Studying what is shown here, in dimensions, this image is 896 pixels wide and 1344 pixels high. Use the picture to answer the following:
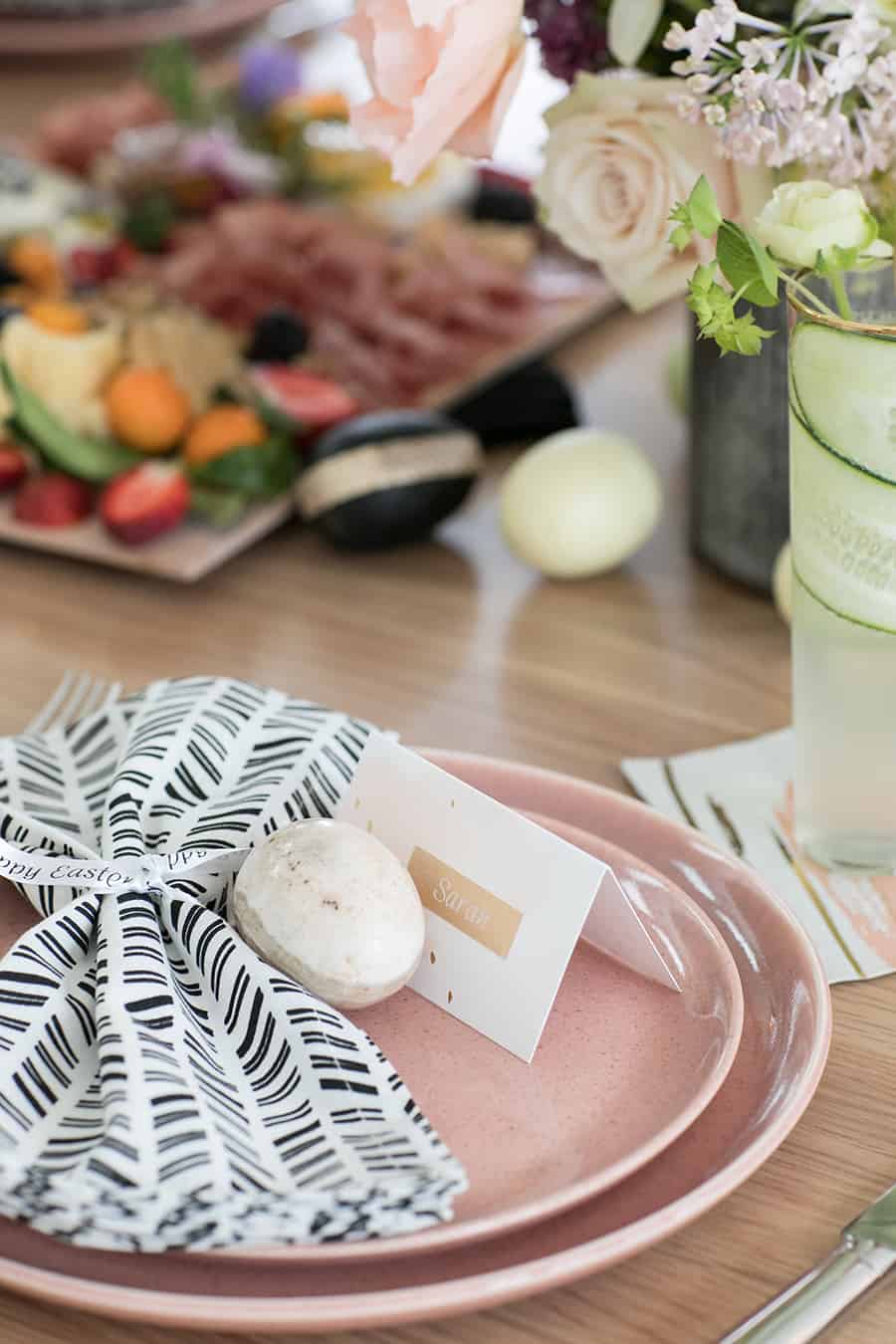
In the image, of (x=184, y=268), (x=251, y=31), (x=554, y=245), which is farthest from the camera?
(x=251, y=31)

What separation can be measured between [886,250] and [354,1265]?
39 cm

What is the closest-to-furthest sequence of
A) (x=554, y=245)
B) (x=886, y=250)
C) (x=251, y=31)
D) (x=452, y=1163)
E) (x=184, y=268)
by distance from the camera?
(x=452, y=1163)
(x=886, y=250)
(x=184, y=268)
(x=554, y=245)
(x=251, y=31)

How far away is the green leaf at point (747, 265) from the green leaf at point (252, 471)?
21.2 inches

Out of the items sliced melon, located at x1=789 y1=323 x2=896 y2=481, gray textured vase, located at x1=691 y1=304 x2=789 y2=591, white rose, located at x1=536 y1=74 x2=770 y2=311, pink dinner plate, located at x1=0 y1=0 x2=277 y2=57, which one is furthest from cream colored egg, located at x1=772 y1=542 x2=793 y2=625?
pink dinner plate, located at x1=0 y1=0 x2=277 y2=57

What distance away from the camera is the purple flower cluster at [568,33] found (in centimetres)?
78

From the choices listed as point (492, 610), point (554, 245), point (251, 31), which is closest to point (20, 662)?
point (492, 610)

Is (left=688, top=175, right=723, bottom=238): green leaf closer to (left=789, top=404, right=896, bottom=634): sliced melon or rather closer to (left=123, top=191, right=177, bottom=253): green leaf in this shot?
(left=789, top=404, right=896, bottom=634): sliced melon

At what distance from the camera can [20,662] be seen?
915 millimetres

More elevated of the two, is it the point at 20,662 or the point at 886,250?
the point at 886,250

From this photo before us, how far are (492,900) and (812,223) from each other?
10.0 inches

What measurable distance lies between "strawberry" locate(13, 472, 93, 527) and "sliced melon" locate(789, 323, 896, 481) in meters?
0.59

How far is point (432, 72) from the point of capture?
62cm

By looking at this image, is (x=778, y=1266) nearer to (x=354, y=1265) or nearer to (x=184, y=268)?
(x=354, y=1265)

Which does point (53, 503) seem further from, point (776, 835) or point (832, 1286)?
point (832, 1286)
